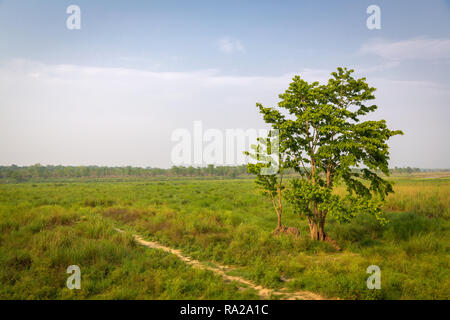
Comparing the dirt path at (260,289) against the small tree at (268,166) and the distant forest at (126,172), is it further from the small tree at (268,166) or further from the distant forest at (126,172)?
the distant forest at (126,172)

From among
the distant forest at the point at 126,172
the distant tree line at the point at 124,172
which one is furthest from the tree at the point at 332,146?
the distant tree line at the point at 124,172

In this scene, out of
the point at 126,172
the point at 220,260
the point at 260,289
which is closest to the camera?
the point at 260,289

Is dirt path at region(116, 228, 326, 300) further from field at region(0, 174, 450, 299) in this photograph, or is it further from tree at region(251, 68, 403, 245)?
tree at region(251, 68, 403, 245)

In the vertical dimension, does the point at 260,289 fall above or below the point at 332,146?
below

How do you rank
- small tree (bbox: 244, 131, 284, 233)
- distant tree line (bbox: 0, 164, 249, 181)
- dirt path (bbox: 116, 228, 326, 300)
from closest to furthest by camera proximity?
dirt path (bbox: 116, 228, 326, 300) → small tree (bbox: 244, 131, 284, 233) → distant tree line (bbox: 0, 164, 249, 181)

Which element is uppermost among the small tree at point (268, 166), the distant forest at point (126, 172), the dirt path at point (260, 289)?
the small tree at point (268, 166)

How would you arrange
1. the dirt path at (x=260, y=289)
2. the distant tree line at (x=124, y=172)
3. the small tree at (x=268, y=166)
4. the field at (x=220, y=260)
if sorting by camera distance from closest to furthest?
the dirt path at (x=260, y=289)
the field at (x=220, y=260)
the small tree at (x=268, y=166)
the distant tree line at (x=124, y=172)

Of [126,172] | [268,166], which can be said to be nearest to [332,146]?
[268,166]

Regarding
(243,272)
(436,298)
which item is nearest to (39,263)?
(243,272)

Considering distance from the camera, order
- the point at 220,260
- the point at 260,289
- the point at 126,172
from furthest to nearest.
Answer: the point at 126,172 → the point at 220,260 → the point at 260,289

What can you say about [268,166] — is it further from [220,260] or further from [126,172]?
[126,172]

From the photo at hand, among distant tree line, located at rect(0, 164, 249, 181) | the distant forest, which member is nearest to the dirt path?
the distant forest

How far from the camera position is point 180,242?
11.1m
